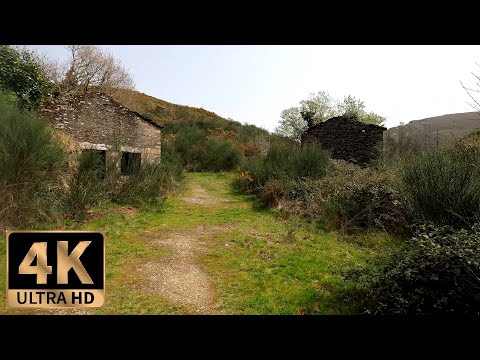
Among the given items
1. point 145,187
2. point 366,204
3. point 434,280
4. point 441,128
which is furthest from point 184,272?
point 441,128

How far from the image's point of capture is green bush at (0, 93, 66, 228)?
5012mm

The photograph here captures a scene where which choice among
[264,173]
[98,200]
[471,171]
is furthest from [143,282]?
[264,173]

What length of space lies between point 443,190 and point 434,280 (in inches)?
72.3

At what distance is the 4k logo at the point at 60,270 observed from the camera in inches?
81.2

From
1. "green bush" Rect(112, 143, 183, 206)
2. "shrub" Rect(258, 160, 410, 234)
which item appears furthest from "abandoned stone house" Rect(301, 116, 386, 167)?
"green bush" Rect(112, 143, 183, 206)

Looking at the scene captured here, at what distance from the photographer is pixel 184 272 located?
4.32m

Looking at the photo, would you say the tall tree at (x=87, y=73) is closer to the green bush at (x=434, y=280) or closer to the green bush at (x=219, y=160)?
the green bush at (x=219, y=160)

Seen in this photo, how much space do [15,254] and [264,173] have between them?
9024mm

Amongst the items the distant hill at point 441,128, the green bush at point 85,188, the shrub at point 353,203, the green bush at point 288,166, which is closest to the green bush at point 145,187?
the green bush at point 85,188

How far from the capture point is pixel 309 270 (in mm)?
4484

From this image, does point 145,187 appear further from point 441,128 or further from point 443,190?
point 441,128

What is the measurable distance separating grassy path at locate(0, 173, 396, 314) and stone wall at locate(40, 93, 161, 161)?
11.4 feet
